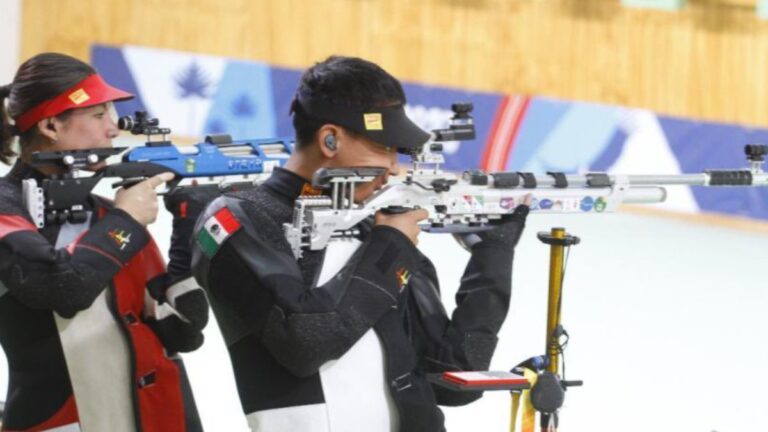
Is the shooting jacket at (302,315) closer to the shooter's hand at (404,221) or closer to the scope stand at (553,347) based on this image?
the shooter's hand at (404,221)

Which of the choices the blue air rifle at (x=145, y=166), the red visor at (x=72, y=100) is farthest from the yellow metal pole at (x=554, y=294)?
the red visor at (x=72, y=100)

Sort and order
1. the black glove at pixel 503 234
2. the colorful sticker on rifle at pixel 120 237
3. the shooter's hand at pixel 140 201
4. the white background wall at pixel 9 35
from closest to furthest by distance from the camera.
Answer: the black glove at pixel 503 234
the colorful sticker on rifle at pixel 120 237
the shooter's hand at pixel 140 201
the white background wall at pixel 9 35

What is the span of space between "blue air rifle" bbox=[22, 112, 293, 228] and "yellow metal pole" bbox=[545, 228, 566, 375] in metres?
0.95

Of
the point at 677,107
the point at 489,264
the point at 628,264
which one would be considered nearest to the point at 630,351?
the point at 628,264

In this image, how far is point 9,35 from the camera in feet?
43.2

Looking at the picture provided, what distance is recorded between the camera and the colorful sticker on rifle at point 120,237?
3.21 meters

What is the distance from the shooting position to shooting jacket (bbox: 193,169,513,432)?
8.52 feet

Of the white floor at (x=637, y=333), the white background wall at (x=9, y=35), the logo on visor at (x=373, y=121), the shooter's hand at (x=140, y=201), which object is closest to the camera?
the logo on visor at (x=373, y=121)

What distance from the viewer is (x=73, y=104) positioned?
341 cm

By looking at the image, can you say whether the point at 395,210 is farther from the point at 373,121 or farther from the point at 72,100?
the point at 72,100

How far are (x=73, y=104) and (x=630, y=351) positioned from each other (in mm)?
3712

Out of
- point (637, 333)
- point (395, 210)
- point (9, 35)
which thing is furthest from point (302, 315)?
point (9, 35)

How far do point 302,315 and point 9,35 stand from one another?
1125 cm

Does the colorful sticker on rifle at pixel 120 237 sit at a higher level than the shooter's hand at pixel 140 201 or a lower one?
lower
